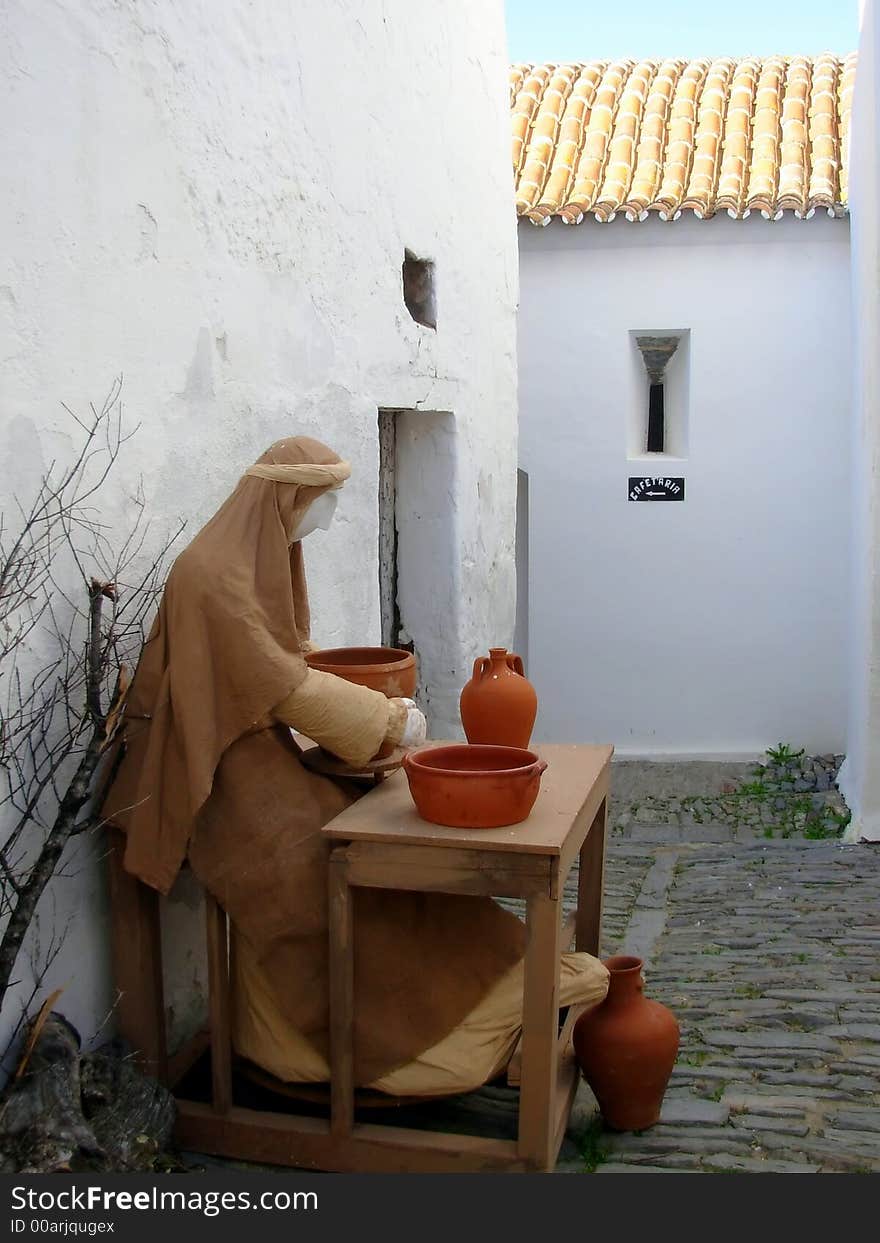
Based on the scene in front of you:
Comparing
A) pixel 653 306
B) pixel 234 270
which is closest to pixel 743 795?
pixel 653 306

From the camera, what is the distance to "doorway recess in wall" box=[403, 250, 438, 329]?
566cm

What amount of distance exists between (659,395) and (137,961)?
7402mm

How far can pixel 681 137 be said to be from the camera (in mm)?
9477

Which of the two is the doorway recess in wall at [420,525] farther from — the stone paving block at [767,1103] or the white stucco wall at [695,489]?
the white stucco wall at [695,489]

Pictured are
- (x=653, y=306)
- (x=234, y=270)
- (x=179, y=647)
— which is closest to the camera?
(x=179, y=647)

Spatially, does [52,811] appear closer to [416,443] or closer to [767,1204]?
[767,1204]

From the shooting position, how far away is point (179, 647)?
9.18 feet

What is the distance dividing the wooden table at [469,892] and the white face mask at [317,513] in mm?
734

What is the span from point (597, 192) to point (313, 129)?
520 cm

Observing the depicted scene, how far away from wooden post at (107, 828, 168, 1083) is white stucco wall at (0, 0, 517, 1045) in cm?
6

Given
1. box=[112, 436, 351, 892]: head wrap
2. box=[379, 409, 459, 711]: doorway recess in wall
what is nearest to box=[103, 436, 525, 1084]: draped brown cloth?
box=[112, 436, 351, 892]: head wrap

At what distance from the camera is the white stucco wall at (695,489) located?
8.79 meters

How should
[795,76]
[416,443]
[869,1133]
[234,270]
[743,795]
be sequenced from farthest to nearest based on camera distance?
1. [795,76]
2. [743,795]
3. [416,443]
4. [234,270]
5. [869,1133]

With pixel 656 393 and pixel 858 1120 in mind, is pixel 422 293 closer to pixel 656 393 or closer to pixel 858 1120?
pixel 858 1120
